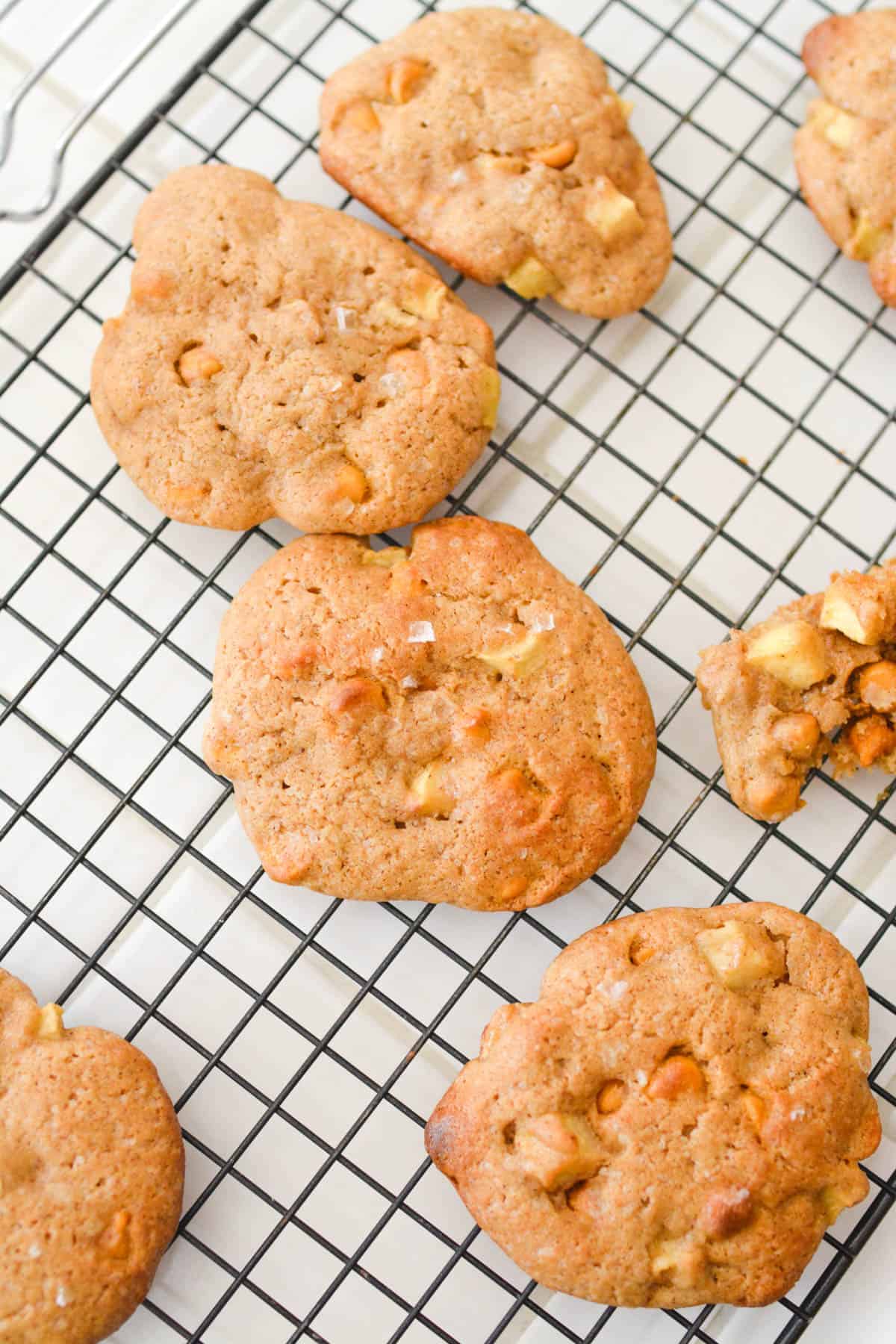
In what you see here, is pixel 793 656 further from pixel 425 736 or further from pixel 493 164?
pixel 493 164

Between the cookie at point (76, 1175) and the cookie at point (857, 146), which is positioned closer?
the cookie at point (76, 1175)

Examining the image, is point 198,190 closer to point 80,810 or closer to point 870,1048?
point 80,810

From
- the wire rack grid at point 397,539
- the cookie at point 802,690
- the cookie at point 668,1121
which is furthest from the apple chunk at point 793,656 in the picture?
the cookie at point 668,1121

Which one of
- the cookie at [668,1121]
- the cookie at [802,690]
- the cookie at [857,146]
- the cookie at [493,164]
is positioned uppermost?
the cookie at [857,146]

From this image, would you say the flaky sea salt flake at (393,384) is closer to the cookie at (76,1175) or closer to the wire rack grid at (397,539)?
the wire rack grid at (397,539)

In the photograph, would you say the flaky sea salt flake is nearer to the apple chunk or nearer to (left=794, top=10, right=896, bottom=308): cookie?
the apple chunk

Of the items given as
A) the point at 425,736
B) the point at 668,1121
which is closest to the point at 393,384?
the point at 425,736

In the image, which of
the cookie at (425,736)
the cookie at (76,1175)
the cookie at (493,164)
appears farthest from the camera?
the cookie at (493,164)

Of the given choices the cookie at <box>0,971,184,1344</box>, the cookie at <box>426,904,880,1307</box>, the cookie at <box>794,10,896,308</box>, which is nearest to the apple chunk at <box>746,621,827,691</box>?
the cookie at <box>426,904,880,1307</box>
